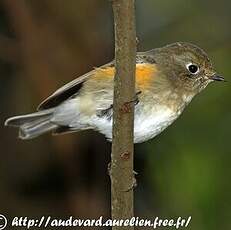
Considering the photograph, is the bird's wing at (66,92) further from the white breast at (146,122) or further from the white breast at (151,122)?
the white breast at (151,122)

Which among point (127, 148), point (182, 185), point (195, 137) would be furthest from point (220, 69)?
point (127, 148)

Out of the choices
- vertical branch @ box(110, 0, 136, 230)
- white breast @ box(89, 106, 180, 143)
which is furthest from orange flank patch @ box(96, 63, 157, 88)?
vertical branch @ box(110, 0, 136, 230)

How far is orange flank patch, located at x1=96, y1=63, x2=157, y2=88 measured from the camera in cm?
414

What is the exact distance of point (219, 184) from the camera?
5102mm

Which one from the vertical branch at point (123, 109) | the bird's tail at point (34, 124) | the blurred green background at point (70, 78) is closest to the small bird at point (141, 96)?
the bird's tail at point (34, 124)

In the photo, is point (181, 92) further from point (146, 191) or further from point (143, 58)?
point (146, 191)

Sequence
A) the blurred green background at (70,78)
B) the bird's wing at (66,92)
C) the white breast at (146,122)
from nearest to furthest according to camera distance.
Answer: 1. the white breast at (146,122)
2. the bird's wing at (66,92)
3. the blurred green background at (70,78)

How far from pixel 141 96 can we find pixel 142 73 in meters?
0.17

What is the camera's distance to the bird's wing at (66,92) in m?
4.21

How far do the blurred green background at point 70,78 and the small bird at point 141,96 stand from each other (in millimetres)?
953

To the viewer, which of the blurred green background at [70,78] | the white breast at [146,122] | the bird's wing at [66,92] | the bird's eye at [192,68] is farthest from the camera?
the blurred green background at [70,78]

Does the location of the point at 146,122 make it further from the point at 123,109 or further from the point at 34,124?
the point at 123,109

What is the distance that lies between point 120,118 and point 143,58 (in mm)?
1346

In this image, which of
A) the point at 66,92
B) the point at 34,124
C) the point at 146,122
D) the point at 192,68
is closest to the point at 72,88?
the point at 66,92
